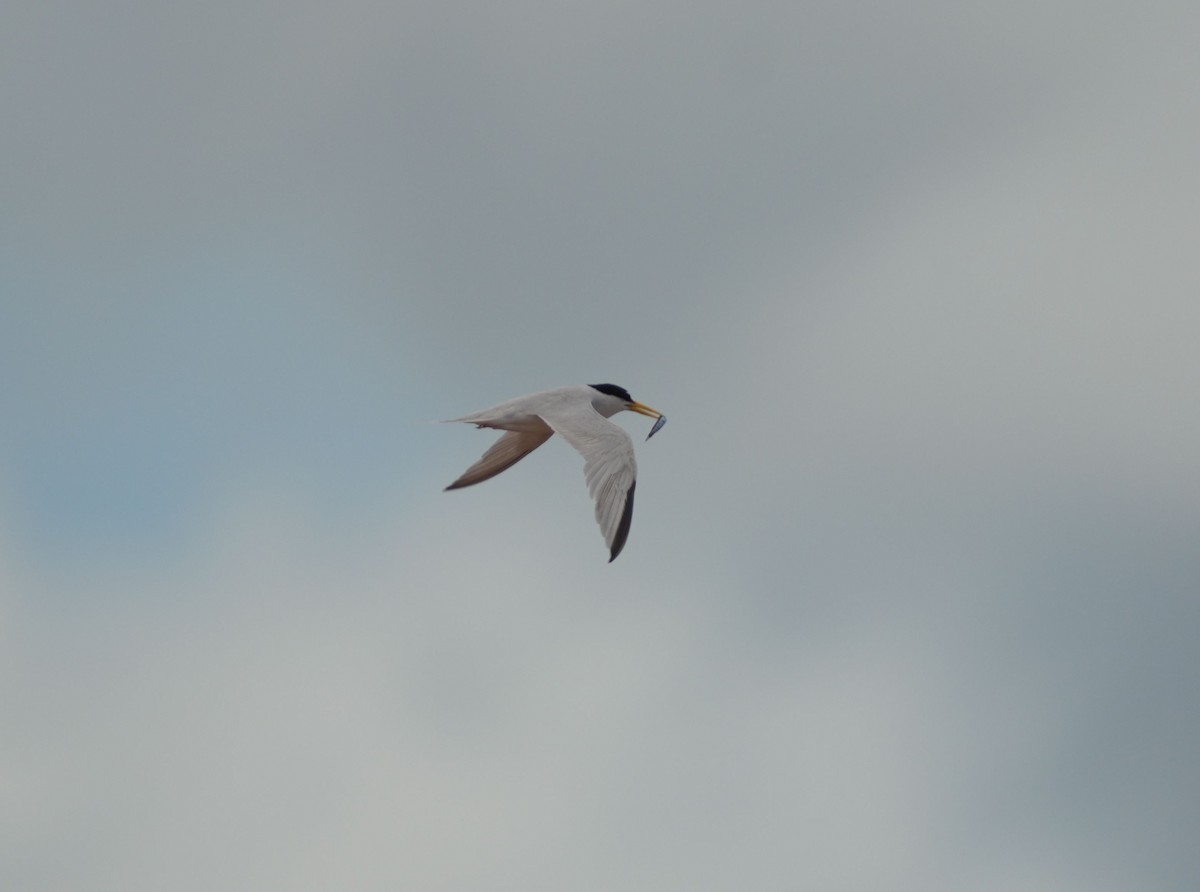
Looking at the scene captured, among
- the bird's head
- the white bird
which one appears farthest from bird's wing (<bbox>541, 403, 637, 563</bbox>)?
the bird's head

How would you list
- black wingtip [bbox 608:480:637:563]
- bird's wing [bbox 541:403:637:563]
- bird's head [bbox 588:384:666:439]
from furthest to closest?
bird's head [bbox 588:384:666:439] < bird's wing [bbox 541:403:637:563] < black wingtip [bbox 608:480:637:563]

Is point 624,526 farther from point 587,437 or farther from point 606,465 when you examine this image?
point 587,437

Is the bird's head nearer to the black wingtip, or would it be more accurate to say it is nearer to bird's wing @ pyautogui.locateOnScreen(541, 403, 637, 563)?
bird's wing @ pyautogui.locateOnScreen(541, 403, 637, 563)

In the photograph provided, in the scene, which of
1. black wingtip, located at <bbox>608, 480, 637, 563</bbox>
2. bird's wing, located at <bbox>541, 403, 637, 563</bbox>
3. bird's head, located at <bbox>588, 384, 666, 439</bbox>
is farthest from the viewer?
bird's head, located at <bbox>588, 384, 666, 439</bbox>

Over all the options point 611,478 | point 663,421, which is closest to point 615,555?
point 611,478

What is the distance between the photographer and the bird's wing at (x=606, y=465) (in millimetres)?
22594

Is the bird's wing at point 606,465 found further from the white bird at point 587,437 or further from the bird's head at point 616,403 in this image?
the bird's head at point 616,403

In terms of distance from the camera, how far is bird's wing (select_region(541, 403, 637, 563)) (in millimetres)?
22594

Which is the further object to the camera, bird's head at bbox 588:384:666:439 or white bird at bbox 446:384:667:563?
bird's head at bbox 588:384:666:439

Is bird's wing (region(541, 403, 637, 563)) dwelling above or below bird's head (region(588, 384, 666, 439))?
below

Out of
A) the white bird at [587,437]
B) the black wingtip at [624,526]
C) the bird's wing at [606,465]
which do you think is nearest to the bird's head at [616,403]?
the white bird at [587,437]

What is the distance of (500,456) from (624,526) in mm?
7307

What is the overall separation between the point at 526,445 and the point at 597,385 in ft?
5.83

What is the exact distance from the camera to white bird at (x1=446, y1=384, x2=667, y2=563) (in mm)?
23016
